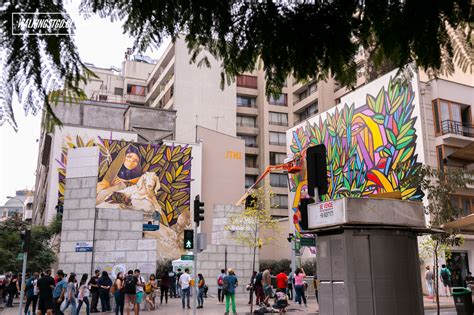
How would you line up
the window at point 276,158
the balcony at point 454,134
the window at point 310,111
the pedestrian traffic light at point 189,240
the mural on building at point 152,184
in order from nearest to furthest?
the pedestrian traffic light at point 189,240
the balcony at point 454,134
the mural on building at point 152,184
the window at point 310,111
the window at point 276,158

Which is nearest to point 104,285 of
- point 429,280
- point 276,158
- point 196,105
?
→ point 429,280

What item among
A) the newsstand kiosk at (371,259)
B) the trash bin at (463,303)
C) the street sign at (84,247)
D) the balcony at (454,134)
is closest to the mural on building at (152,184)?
the street sign at (84,247)

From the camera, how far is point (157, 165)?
1700 inches

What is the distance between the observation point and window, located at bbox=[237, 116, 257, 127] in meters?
65.5

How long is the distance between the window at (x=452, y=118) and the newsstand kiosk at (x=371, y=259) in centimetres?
2606

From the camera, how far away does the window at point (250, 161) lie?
2584 inches

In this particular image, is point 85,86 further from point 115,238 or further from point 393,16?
point 115,238

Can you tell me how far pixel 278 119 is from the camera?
214 ft

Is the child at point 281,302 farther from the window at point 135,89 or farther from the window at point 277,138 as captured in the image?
the window at point 135,89

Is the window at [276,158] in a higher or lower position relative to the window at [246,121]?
lower

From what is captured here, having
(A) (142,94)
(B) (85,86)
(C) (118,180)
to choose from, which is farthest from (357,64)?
(A) (142,94)

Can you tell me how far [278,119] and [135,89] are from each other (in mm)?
20555

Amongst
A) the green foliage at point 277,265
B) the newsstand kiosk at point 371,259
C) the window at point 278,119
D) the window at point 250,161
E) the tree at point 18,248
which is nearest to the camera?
the newsstand kiosk at point 371,259

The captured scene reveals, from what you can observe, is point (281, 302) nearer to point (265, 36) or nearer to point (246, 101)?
point (265, 36)
